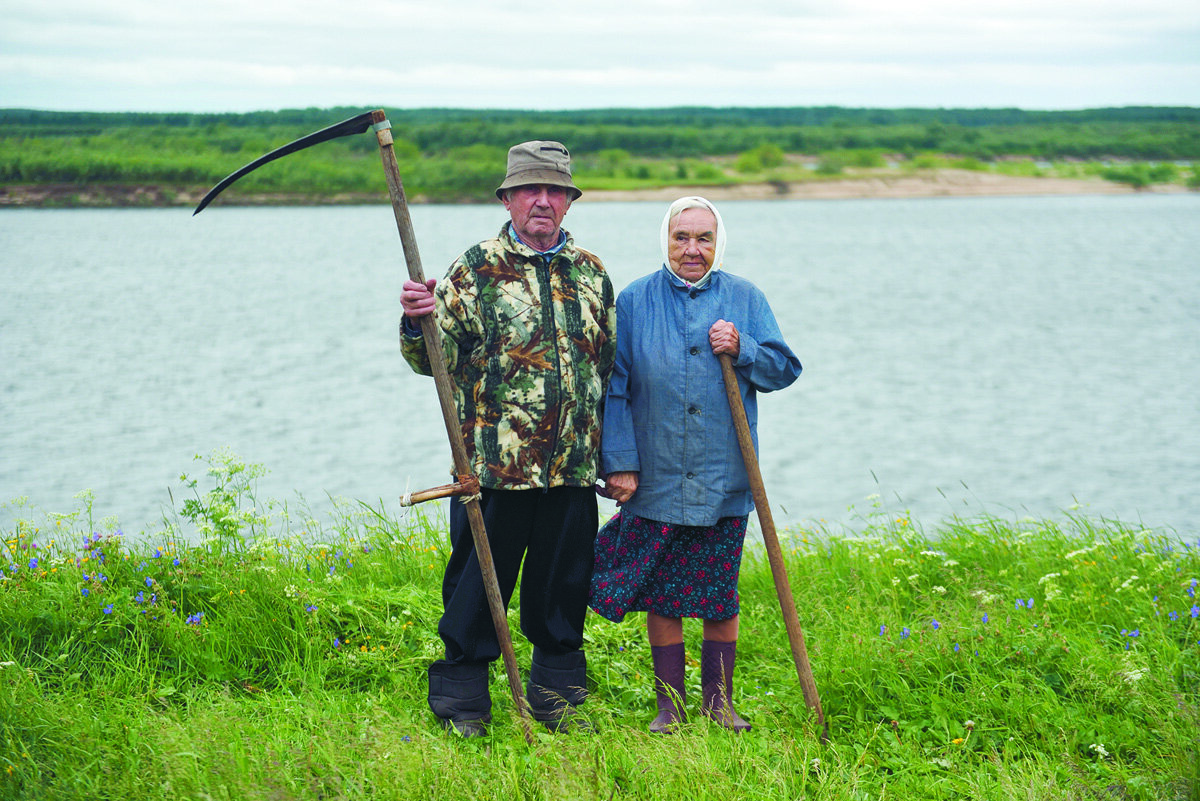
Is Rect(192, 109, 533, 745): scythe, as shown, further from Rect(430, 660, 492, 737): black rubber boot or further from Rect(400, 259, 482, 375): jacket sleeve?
Rect(430, 660, 492, 737): black rubber boot

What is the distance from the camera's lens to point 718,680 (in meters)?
3.94

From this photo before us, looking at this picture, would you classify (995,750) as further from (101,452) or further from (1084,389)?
(1084,389)

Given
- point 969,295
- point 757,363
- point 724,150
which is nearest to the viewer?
point 757,363

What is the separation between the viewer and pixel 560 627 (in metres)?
3.94

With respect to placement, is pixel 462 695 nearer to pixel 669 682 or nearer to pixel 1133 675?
pixel 669 682

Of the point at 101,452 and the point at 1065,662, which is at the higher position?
the point at 1065,662

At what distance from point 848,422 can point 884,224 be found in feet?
147

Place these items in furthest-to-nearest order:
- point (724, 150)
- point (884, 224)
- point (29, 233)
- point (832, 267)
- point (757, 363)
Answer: point (724, 150), point (884, 224), point (29, 233), point (832, 267), point (757, 363)

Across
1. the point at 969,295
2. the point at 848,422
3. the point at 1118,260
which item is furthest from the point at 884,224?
the point at 848,422

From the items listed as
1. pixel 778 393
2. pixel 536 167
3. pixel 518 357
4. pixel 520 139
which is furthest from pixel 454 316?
pixel 520 139

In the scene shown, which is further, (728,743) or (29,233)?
(29,233)

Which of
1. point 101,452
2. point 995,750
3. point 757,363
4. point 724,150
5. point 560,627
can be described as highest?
point 724,150

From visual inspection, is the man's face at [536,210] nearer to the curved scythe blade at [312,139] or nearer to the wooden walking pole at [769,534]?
the curved scythe blade at [312,139]

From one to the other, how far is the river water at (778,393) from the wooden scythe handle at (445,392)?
3.98 m
